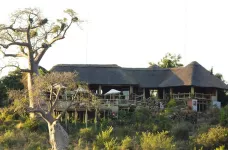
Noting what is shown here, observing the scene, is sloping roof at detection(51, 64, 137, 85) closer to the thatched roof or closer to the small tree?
the thatched roof

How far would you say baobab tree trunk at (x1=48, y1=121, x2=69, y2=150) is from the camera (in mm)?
21828

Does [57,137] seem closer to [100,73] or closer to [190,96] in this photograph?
[100,73]

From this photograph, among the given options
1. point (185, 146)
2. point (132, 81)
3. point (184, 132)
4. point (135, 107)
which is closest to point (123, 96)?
point (132, 81)

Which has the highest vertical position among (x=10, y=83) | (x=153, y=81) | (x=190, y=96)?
(x=153, y=81)

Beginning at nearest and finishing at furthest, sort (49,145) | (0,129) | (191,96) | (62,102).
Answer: (49,145) → (0,129) → (62,102) → (191,96)

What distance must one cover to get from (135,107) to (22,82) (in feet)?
24.3

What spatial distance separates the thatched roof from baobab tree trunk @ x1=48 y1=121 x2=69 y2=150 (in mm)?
8440

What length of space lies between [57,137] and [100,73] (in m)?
10.9

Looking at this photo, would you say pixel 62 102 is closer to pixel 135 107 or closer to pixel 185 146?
pixel 135 107

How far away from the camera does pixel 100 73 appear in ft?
107

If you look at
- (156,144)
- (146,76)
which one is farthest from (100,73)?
(156,144)

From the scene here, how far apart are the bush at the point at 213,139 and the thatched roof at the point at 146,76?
8.85 meters

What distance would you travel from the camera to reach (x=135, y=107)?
28750mm

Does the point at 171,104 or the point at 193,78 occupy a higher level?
the point at 193,78
